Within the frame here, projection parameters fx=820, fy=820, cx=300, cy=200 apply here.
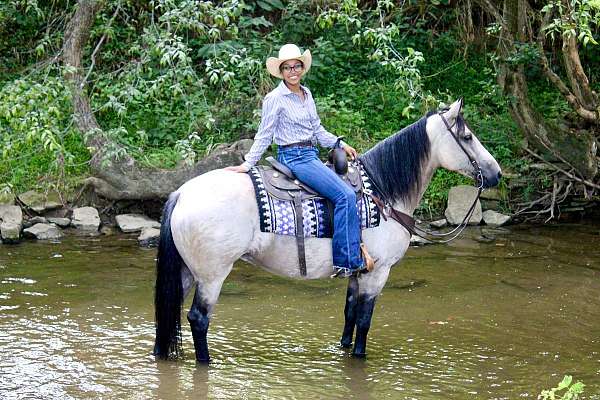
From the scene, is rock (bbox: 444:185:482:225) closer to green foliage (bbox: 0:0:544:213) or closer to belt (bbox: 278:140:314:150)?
green foliage (bbox: 0:0:544:213)

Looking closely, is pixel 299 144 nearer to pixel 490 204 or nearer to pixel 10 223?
pixel 10 223

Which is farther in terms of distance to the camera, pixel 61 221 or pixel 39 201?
pixel 39 201

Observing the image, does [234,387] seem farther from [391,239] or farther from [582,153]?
[582,153]

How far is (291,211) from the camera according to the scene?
5930 mm

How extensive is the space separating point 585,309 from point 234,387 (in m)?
3.75

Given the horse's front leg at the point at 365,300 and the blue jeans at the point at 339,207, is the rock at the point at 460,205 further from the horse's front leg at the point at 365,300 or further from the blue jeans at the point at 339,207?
the blue jeans at the point at 339,207

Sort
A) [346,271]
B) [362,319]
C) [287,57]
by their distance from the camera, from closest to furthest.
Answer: [287,57] < [346,271] < [362,319]

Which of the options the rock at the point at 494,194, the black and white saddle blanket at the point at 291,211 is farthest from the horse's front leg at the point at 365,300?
the rock at the point at 494,194

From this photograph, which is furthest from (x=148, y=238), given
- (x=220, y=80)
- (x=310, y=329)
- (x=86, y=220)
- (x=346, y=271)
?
(x=346, y=271)

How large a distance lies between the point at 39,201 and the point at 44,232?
75cm

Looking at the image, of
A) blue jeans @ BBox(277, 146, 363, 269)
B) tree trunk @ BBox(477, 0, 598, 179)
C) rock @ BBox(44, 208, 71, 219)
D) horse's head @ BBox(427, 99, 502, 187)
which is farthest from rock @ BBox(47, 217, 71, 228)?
tree trunk @ BBox(477, 0, 598, 179)

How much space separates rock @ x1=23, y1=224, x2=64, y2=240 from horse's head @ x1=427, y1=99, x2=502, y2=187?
573 cm

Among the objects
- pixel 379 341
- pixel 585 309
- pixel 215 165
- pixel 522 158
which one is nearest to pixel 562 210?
pixel 522 158

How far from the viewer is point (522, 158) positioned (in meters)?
11.6
